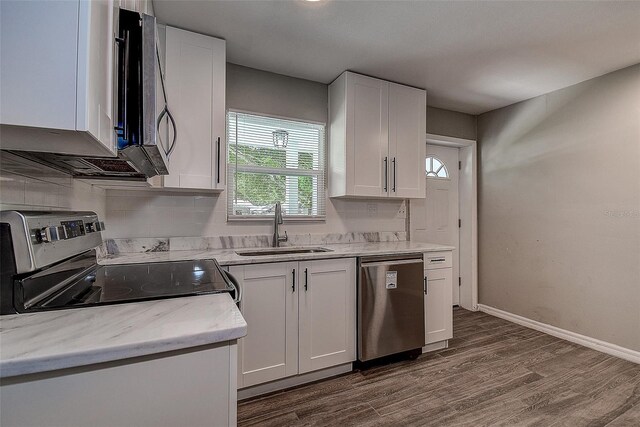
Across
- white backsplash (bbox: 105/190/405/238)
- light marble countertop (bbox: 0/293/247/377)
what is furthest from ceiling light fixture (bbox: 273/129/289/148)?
light marble countertop (bbox: 0/293/247/377)

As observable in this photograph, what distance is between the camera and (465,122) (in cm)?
382

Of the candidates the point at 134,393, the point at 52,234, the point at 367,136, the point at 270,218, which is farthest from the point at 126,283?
the point at 367,136

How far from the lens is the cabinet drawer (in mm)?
2641

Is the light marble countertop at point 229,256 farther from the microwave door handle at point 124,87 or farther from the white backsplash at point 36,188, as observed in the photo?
the microwave door handle at point 124,87

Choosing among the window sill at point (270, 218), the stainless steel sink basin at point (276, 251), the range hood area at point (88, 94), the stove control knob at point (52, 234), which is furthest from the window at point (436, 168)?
the stove control knob at point (52, 234)

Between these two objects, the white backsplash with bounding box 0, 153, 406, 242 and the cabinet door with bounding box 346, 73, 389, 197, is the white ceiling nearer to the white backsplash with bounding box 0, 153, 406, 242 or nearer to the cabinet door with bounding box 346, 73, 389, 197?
the cabinet door with bounding box 346, 73, 389, 197

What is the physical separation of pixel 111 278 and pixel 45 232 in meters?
0.47

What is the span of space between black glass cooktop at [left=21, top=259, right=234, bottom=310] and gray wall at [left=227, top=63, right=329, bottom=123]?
1.54 metres

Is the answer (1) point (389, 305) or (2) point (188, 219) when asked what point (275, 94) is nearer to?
(2) point (188, 219)

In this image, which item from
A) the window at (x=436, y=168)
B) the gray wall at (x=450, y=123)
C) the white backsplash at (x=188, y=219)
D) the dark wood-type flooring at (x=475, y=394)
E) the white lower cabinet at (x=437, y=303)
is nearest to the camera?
the dark wood-type flooring at (x=475, y=394)

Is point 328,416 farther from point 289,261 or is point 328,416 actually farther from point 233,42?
point 233,42

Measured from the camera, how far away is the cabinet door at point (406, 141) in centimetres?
291

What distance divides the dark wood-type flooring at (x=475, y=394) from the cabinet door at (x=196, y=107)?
1.55 metres

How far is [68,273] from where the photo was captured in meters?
1.16
